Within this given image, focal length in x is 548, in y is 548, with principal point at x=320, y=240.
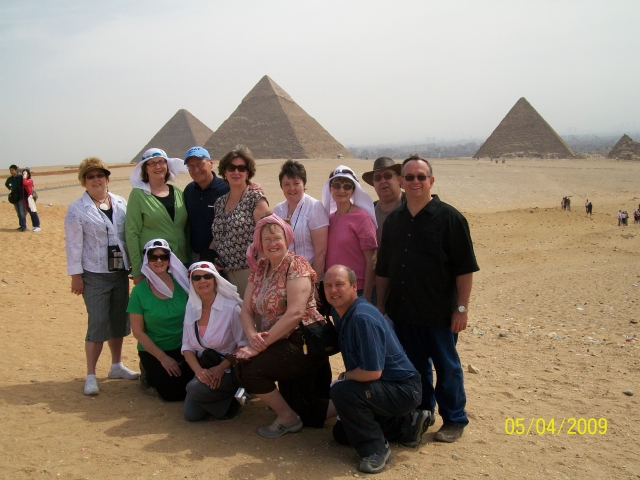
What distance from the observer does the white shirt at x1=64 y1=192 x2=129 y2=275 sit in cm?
406

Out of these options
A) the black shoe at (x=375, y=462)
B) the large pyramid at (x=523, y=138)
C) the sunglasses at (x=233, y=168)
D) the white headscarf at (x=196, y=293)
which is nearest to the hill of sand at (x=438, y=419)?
the black shoe at (x=375, y=462)

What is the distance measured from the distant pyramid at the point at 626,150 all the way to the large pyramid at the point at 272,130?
3257cm

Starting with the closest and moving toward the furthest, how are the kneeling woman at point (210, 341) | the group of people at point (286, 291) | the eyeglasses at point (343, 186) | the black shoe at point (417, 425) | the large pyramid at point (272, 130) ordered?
the group of people at point (286, 291), the black shoe at point (417, 425), the kneeling woman at point (210, 341), the eyeglasses at point (343, 186), the large pyramid at point (272, 130)

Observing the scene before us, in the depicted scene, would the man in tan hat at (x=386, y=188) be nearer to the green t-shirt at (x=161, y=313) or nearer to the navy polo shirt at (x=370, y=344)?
the navy polo shirt at (x=370, y=344)

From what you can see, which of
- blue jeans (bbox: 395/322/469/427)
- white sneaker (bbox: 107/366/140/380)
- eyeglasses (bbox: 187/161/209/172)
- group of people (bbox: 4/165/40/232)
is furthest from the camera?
group of people (bbox: 4/165/40/232)

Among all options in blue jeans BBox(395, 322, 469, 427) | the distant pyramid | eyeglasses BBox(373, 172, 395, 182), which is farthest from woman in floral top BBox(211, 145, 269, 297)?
the distant pyramid

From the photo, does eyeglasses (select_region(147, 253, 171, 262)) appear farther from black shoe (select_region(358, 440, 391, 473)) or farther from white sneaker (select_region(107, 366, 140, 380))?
black shoe (select_region(358, 440, 391, 473))

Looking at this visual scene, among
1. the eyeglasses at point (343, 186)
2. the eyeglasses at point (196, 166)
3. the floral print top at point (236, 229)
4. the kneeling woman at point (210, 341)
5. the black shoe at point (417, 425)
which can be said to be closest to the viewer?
the black shoe at point (417, 425)

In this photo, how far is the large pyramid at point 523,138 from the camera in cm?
6688

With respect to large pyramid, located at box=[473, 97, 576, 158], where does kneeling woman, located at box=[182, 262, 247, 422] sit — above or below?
below

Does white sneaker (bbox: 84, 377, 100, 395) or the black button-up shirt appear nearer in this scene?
the black button-up shirt

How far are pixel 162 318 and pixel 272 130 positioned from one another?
81.2m

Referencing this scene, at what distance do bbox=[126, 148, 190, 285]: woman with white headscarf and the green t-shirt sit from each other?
21 centimetres

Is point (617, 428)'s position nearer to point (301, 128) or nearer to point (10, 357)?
point (10, 357)
